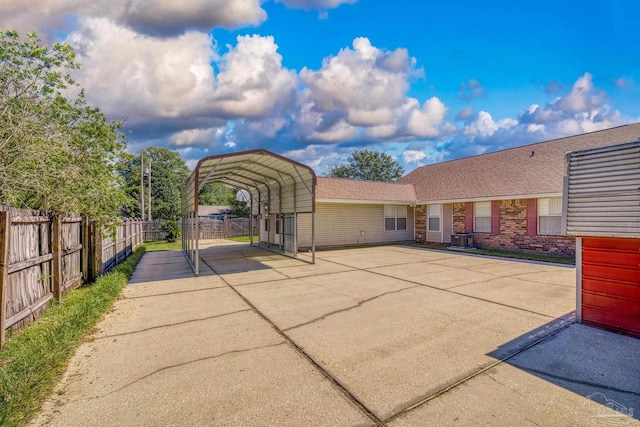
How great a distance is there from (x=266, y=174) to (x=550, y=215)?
1171 cm

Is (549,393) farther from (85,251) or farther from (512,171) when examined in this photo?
(512,171)

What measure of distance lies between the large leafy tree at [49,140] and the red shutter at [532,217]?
47.5 ft

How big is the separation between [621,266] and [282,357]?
191 inches

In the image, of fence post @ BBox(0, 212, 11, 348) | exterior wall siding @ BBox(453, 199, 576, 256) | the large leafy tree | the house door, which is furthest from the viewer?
the house door

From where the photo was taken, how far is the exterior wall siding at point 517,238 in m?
11.9

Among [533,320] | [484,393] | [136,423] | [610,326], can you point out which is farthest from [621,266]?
[136,423]

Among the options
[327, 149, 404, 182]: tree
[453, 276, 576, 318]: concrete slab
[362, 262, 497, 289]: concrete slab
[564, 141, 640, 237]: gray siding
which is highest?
[327, 149, 404, 182]: tree

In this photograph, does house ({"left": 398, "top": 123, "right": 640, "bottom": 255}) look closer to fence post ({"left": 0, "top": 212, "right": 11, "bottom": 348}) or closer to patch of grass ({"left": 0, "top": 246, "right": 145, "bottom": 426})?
patch of grass ({"left": 0, "top": 246, "right": 145, "bottom": 426})

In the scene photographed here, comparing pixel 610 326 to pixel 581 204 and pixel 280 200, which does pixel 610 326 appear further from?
pixel 280 200

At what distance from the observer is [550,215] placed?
12.3 metres

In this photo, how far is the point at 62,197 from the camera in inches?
217

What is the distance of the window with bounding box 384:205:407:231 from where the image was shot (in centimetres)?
1794

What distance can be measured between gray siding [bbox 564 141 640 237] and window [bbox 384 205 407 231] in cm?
1313

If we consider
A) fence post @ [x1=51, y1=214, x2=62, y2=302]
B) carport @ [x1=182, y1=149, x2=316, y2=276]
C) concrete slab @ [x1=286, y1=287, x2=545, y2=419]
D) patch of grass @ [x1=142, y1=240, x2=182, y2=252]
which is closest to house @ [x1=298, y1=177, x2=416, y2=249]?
carport @ [x1=182, y1=149, x2=316, y2=276]
